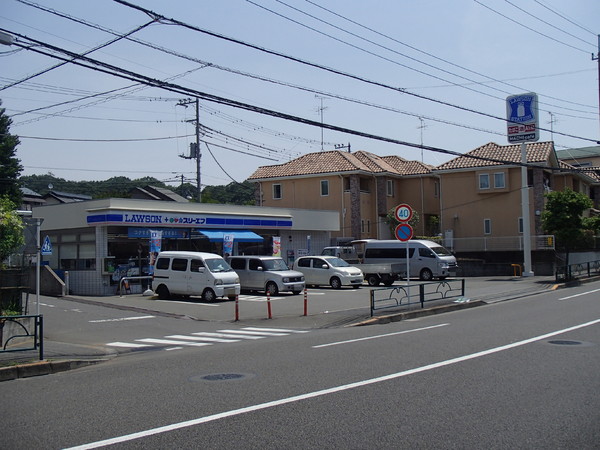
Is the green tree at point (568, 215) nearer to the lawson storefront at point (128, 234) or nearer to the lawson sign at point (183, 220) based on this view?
the lawson sign at point (183, 220)

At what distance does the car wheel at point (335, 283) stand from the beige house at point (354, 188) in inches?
591

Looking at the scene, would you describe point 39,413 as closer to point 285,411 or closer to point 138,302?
point 285,411

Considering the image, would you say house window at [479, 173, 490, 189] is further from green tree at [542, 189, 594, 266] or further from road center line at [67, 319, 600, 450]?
road center line at [67, 319, 600, 450]

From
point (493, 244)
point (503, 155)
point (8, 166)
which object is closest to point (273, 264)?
point (493, 244)

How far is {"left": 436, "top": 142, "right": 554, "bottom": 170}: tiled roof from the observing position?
43.0m

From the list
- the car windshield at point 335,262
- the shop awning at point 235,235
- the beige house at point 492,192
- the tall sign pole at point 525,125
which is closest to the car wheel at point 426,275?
the car windshield at point 335,262

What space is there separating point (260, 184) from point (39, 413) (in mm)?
43547

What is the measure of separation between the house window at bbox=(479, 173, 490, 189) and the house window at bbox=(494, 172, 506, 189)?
57 centimetres

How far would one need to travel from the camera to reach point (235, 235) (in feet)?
108

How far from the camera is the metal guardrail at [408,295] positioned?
18.8m

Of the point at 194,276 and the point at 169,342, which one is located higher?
the point at 194,276


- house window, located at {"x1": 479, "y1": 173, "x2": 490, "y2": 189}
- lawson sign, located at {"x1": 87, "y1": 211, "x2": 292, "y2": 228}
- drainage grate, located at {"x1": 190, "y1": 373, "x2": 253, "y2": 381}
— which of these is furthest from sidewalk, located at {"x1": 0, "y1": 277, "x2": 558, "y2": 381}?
house window, located at {"x1": 479, "y1": 173, "x2": 490, "y2": 189}

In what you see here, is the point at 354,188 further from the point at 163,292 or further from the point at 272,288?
the point at 163,292

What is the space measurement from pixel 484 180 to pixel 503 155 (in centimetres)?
244
